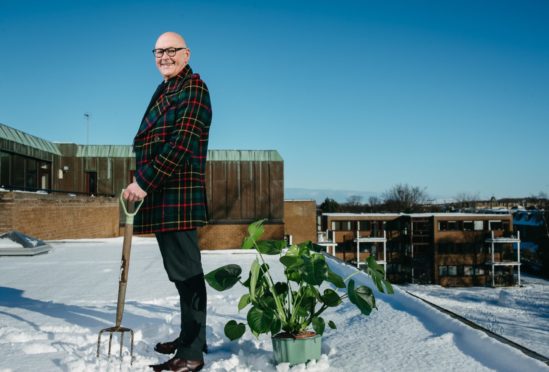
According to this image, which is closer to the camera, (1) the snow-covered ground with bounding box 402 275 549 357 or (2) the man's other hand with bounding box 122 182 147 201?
(2) the man's other hand with bounding box 122 182 147 201

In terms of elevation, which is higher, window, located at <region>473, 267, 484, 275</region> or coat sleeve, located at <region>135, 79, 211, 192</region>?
coat sleeve, located at <region>135, 79, 211, 192</region>

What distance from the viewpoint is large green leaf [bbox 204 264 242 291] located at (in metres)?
1.85

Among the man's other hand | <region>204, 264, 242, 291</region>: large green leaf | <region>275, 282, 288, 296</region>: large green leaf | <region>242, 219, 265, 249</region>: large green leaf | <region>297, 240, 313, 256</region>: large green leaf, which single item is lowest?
<region>275, 282, 288, 296</region>: large green leaf

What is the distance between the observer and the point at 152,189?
179 centimetres

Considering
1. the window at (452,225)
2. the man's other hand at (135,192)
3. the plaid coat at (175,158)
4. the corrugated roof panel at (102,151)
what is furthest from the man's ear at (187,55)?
the window at (452,225)

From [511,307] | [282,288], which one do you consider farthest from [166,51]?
[511,307]

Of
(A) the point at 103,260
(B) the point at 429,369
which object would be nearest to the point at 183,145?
(B) the point at 429,369

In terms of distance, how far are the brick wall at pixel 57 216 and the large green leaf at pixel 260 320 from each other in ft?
31.4

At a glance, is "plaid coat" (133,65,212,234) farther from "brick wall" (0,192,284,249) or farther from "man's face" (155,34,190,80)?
"brick wall" (0,192,284,249)

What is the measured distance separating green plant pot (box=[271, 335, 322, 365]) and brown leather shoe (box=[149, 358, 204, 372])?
0.32 metres

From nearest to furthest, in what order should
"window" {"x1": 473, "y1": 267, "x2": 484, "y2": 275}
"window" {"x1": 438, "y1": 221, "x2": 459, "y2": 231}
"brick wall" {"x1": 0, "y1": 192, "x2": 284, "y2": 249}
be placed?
"brick wall" {"x1": 0, "y1": 192, "x2": 284, "y2": 249}, "window" {"x1": 438, "y1": 221, "x2": 459, "y2": 231}, "window" {"x1": 473, "y1": 267, "x2": 484, "y2": 275}

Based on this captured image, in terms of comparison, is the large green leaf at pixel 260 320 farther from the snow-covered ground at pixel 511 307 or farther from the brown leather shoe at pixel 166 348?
the snow-covered ground at pixel 511 307

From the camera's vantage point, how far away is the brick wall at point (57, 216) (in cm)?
952

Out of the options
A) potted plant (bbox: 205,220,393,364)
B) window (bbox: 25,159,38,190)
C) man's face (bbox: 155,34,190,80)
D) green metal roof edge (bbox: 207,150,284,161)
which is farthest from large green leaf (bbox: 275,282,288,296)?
green metal roof edge (bbox: 207,150,284,161)
